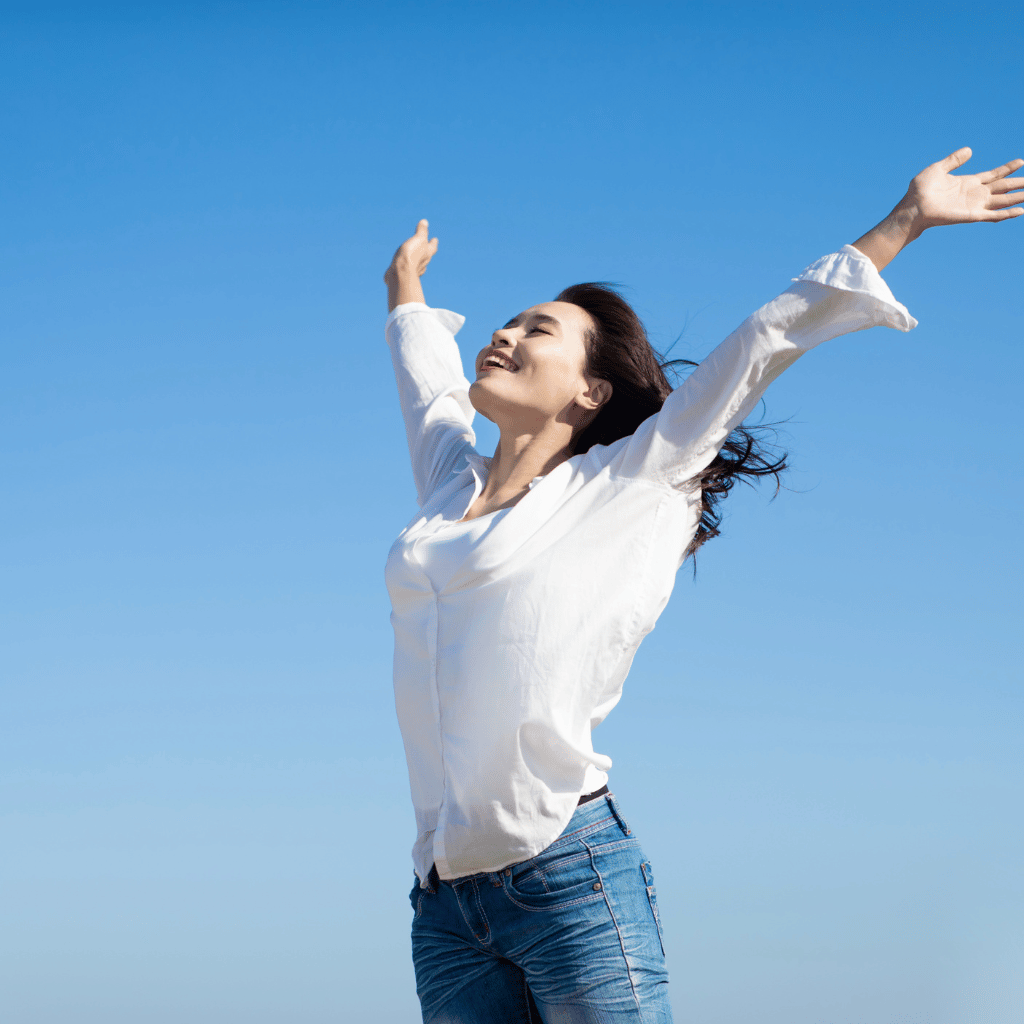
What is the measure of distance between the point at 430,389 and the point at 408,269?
1.87 feet

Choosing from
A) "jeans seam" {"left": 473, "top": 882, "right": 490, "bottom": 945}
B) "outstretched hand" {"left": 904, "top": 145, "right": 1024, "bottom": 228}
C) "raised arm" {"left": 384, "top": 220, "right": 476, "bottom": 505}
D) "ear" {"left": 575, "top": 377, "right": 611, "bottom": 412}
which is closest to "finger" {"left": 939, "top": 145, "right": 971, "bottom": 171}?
"outstretched hand" {"left": 904, "top": 145, "right": 1024, "bottom": 228}

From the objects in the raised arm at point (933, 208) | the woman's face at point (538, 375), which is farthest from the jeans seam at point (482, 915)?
the raised arm at point (933, 208)

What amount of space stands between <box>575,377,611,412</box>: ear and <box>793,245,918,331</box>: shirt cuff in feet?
3.00

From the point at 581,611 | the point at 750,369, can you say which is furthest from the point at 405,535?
the point at 750,369

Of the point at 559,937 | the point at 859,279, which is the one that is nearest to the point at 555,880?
the point at 559,937

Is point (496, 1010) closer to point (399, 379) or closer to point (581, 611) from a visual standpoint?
point (581, 611)

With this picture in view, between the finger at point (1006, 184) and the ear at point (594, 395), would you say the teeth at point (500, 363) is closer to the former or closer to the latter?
the ear at point (594, 395)

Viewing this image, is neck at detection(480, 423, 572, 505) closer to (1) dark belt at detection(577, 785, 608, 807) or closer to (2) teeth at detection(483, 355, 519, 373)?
(2) teeth at detection(483, 355, 519, 373)

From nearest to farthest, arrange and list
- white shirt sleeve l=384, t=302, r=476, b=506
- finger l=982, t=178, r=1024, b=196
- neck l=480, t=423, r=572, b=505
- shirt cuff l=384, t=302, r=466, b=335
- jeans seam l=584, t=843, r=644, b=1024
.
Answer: jeans seam l=584, t=843, r=644, b=1024
finger l=982, t=178, r=1024, b=196
neck l=480, t=423, r=572, b=505
white shirt sleeve l=384, t=302, r=476, b=506
shirt cuff l=384, t=302, r=466, b=335

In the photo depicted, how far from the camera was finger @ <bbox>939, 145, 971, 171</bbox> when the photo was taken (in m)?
2.72

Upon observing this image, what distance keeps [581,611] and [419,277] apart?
2.03 m

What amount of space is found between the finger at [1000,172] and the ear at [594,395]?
3.97 ft

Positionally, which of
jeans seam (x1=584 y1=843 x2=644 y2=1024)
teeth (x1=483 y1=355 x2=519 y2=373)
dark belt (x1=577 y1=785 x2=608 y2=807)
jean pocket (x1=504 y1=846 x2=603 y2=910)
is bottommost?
jeans seam (x1=584 y1=843 x2=644 y2=1024)

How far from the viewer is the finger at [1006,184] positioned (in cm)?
275
